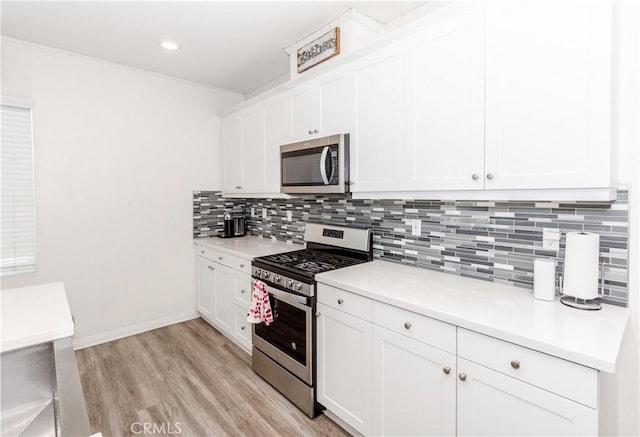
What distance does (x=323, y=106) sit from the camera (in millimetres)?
2354

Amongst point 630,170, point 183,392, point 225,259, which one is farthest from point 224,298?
point 630,170

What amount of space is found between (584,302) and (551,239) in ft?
1.07

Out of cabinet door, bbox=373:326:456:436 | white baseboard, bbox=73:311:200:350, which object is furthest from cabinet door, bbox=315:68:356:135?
white baseboard, bbox=73:311:200:350

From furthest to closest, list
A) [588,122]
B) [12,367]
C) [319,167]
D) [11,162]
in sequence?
[11,162] < [319,167] < [588,122] < [12,367]

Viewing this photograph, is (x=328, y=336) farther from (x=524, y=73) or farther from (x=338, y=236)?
(x=524, y=73)

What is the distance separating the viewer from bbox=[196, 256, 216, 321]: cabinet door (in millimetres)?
3357

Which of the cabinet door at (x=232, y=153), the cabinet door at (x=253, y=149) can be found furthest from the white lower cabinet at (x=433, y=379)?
the cabinet door at (x=232, y=153)

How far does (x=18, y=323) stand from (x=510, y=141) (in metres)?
1.99

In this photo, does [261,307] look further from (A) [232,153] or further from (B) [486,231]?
(A) [232,153]

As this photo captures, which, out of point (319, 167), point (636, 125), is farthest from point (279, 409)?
point (636, 125)

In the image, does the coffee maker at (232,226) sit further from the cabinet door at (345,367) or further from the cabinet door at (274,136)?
the cabinet door at (345,367)

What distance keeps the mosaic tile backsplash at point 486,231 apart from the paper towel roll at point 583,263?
16 centimetres

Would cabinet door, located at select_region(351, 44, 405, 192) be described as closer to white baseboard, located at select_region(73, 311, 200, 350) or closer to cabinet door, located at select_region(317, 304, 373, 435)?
cabinet door, located at select_region(317, 304, 373, 435)

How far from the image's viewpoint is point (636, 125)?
136 cm
